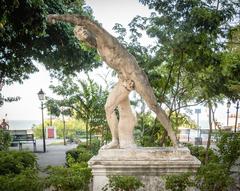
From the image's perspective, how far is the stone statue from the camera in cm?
592

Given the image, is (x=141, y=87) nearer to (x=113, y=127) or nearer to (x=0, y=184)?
→ (x=113, y=127)

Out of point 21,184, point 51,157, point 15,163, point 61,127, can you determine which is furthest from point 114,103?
point 61,127

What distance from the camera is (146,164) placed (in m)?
5.78

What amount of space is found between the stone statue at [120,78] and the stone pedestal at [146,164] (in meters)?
0.34

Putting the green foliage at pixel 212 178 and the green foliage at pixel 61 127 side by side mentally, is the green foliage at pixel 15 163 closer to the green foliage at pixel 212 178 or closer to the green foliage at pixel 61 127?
the green foliage at pixel 212 178

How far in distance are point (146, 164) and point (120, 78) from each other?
1.49 metres

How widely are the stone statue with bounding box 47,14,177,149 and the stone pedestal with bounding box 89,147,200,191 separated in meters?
0.34

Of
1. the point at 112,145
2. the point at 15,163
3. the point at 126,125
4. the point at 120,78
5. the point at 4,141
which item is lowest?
the point at 4,141

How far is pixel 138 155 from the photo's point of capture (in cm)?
582

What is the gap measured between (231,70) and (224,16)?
2012 millimetres

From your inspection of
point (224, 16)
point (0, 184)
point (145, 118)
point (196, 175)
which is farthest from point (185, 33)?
point (145, 118)

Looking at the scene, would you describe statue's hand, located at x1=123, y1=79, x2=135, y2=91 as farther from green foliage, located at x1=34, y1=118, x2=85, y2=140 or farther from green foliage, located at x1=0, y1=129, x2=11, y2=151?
green foliage, located at x1=34, y1=118, x2=85, y2=140

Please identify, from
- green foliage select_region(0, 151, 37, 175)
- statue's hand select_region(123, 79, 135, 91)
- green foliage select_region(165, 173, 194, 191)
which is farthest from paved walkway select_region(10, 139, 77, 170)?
green foliage select_region(165, 173, 194, 191)

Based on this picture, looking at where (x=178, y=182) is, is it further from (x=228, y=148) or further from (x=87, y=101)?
(x=87, y=101)
